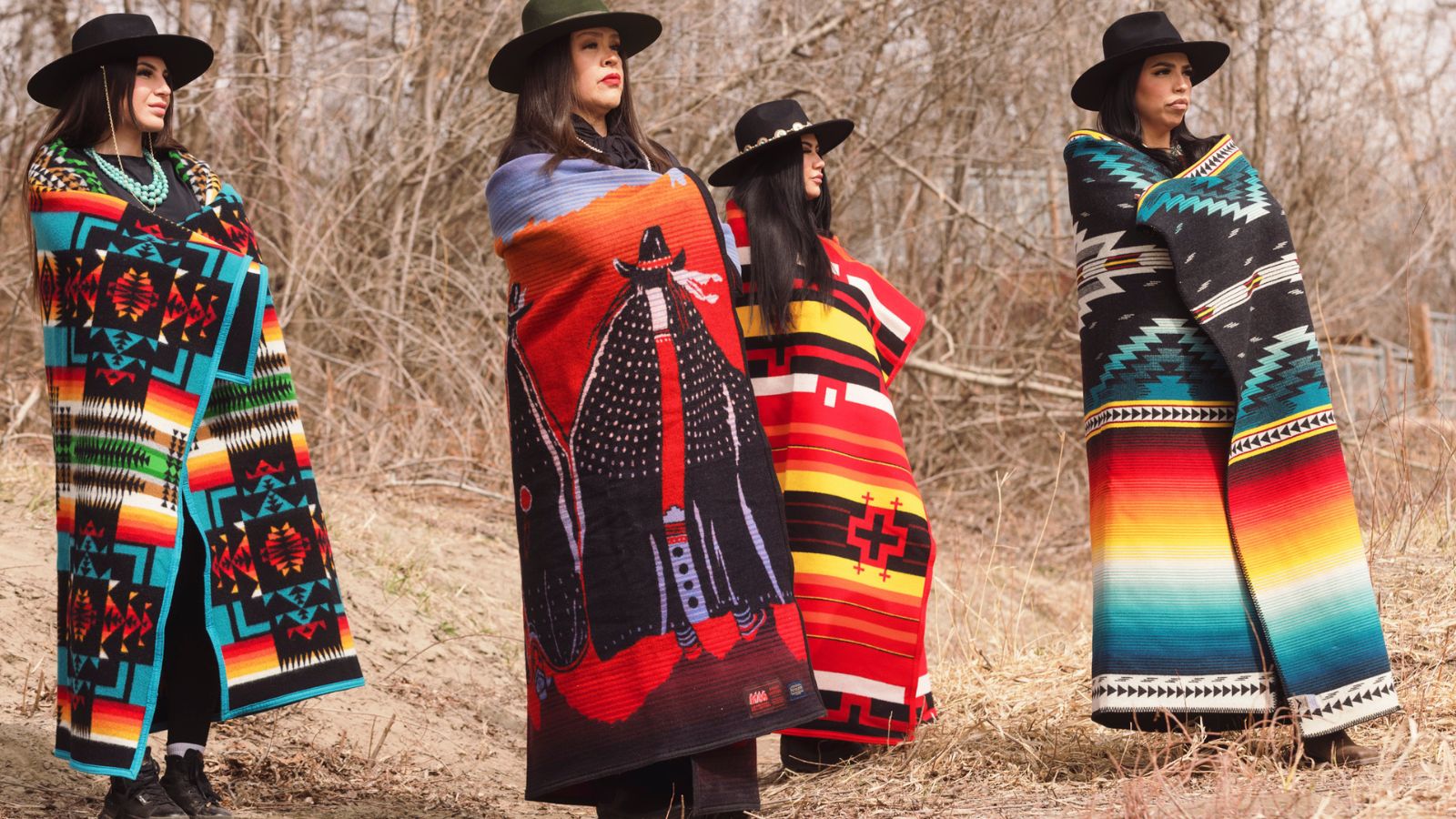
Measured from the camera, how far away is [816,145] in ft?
16.9

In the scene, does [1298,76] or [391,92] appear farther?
[1298,76]

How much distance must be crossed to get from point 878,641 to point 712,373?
1320mm

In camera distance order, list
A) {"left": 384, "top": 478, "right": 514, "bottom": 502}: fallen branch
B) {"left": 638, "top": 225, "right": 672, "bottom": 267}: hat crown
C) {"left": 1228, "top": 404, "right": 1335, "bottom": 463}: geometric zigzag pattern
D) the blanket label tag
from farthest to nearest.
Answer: {"left": 384, "top": 478, "right": 514, "bottom": 502}: fallen branch
{"left": 1228, "top": 404, "right": 1335, "bottom": 463}: geometric zigzag pattern
{"left": 638, "top": 225, "right": 672, "bottom": 267}: hat crown
the blanket label tag

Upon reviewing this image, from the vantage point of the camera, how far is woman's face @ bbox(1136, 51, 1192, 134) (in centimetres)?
426

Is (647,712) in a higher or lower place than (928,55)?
lower

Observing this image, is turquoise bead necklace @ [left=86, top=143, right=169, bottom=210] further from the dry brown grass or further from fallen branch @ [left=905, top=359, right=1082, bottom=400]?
fallen branch @ [left=905, top=359, right=1082, bottom=400]

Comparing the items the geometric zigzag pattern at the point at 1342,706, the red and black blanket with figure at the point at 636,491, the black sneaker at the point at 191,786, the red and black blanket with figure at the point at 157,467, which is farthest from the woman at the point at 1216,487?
the black sneaker at the point at 191,786

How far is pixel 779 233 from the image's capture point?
486 cm

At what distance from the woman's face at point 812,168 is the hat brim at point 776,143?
0.03 meters

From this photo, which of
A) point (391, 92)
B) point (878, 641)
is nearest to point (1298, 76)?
point (391, 92)

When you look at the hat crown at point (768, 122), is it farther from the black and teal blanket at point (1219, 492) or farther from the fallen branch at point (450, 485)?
the fallen branch at point (450, 485)

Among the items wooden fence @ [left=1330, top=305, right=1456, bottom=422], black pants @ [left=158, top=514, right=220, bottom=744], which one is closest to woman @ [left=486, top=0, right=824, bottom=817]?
black pants @ [left=158, top=514, right=220, bottom=744]

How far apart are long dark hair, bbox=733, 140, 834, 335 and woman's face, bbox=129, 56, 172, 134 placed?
172 centimetres

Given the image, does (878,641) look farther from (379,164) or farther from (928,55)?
Result: (928,55)
